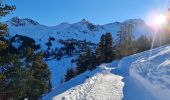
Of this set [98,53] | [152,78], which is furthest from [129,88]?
[98,53]

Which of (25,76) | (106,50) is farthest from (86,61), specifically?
(25,76)

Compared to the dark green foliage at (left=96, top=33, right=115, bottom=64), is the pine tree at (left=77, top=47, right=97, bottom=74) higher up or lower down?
lower down

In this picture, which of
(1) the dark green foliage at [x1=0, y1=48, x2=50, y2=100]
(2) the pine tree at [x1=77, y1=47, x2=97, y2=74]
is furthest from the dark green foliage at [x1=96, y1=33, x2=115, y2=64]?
(1) the dark green foliage at [x1=0, y1=48, x2=50, y2=100]

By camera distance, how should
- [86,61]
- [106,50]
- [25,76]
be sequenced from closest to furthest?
[25,76] → [106,50] → [86,61]

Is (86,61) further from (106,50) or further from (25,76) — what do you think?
(25,76)

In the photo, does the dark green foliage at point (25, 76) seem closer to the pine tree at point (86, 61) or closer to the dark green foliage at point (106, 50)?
the dark green foliage at point (106, 50)

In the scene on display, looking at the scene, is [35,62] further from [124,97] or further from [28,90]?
A: [124,97]

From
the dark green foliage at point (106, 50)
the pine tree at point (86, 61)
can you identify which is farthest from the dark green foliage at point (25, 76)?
the pine tree at point (86, 61)

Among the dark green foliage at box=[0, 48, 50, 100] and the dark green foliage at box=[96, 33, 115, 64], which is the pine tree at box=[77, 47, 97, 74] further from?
the dark green foliage at box=[0, 48, 50, 100]

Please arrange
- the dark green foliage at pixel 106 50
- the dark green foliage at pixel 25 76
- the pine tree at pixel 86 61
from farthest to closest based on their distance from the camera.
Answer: the pine tree at pixel 86 61 → the dark green foliage at pixel 106 50 → the dark green foliage at pixel 25 76

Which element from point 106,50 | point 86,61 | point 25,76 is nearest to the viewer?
point 25,76

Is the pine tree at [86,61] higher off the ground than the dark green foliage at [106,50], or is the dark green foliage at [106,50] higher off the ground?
the dark green foliage at [106,50]

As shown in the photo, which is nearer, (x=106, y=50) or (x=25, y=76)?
(x=25, y=76)

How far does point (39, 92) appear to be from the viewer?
5259cm
